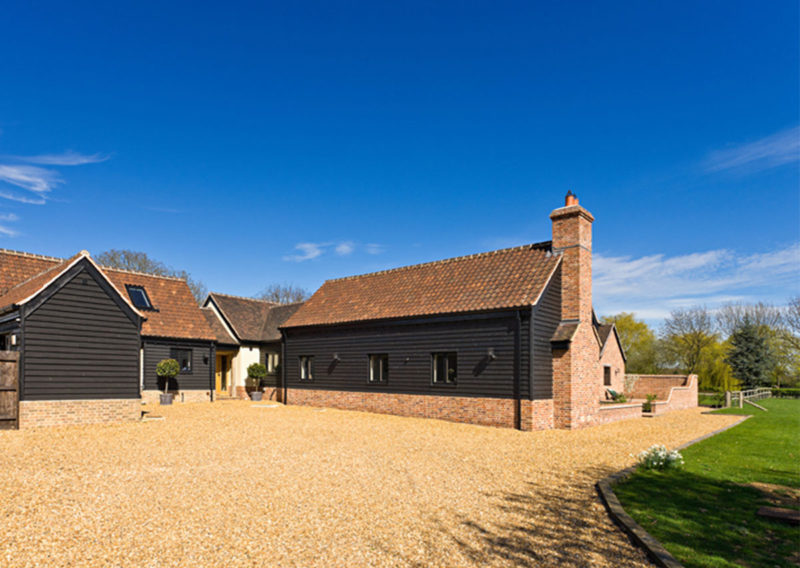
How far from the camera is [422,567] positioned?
18.1 ft

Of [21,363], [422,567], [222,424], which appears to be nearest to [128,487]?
[422,567]

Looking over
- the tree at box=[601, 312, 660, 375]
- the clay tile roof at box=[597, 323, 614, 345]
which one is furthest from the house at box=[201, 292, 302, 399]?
the tree at box=[601, 312, 660, 375]

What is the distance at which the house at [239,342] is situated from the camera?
28.5 meters

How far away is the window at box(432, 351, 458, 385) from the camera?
18.5m

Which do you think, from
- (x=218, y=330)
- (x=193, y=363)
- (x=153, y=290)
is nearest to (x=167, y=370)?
(x=193, y=363)

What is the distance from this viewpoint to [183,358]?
25.2 m

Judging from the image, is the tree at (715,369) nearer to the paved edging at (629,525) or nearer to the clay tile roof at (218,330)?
the clay tile roof at (218,330)

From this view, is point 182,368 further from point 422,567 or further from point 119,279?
point 422,567

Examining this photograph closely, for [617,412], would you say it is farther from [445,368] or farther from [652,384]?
[652,384]

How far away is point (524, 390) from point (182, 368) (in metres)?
17.0

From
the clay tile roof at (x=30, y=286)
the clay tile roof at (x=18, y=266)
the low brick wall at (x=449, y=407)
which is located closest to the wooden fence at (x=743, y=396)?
the low brick wall at (x=449, y=407)

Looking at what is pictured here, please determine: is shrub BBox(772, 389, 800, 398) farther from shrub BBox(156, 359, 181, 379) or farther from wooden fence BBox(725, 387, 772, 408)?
shrub BBox(156, 359, 181, 379)

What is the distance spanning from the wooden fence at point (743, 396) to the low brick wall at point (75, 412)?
1090 inches

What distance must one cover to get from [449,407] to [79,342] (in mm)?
12317
